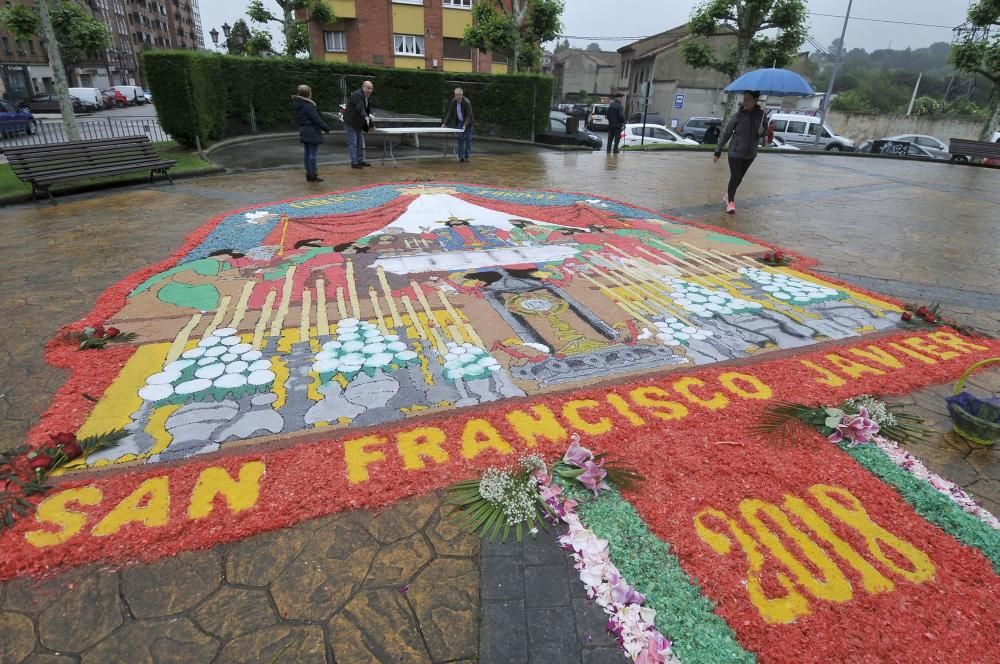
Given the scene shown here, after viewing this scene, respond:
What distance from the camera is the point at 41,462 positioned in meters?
2.47

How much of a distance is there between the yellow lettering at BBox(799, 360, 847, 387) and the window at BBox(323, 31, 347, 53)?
33.7 metres

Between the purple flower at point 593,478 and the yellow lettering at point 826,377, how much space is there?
6.00 ft

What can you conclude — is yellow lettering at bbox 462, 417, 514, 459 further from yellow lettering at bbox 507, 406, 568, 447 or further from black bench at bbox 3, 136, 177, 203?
black bench at bbox 3, 136, 177, 203

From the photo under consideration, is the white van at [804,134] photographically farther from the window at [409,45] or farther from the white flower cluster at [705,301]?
the white flower cluster at [705,301]

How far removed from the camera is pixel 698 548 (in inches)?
84.6

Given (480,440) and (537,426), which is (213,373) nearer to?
(480,440)

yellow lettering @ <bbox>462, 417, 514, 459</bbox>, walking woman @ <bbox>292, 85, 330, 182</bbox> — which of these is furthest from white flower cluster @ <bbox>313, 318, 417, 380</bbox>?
walking woman @ <bbox>292, 85, 330, 182</bbox>

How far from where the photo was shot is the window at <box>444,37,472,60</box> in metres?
31.4

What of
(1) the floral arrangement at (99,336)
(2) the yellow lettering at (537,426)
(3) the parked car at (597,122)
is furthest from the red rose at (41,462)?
(3) the parked car at (597,122)

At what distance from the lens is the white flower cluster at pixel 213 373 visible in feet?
10.3

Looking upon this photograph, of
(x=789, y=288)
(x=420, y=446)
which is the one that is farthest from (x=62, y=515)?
(x=789, y=288)

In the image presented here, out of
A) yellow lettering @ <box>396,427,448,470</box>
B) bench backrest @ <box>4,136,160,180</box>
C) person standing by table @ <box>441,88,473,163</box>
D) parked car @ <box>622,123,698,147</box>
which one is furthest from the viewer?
parked car @ <box>622,123,698,147</box>

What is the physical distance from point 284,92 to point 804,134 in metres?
20.3

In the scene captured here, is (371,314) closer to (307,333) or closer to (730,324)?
(307,333)
